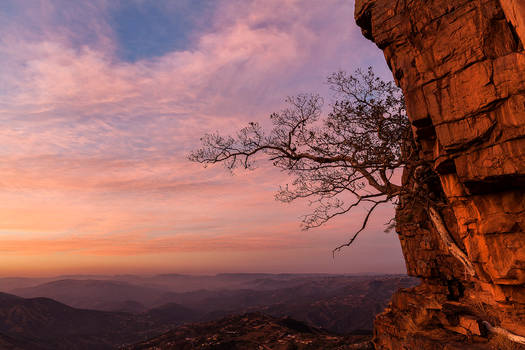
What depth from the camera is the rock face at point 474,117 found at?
9.95 meters

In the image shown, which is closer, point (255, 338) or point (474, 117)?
point (474, 117)

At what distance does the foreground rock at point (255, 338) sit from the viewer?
8618 centimetres

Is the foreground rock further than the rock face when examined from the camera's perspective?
Yes

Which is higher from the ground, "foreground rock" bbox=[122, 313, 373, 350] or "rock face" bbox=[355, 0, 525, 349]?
"rock face" bbox=[355, 0, 525, 349]

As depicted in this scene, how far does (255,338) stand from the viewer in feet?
351

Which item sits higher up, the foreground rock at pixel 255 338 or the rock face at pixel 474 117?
the rock face at pixel 474 117

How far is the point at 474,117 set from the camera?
34.8 feet

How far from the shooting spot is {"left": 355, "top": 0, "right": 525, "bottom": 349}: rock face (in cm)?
995

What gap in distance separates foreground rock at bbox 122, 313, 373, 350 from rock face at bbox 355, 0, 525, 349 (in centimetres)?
6801

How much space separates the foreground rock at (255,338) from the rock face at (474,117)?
68007 millimetres

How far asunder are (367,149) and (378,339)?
1635 centimetres

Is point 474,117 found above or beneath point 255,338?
above

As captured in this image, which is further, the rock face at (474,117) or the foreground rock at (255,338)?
the foreground rock at (255,338)

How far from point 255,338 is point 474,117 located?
114 meters
